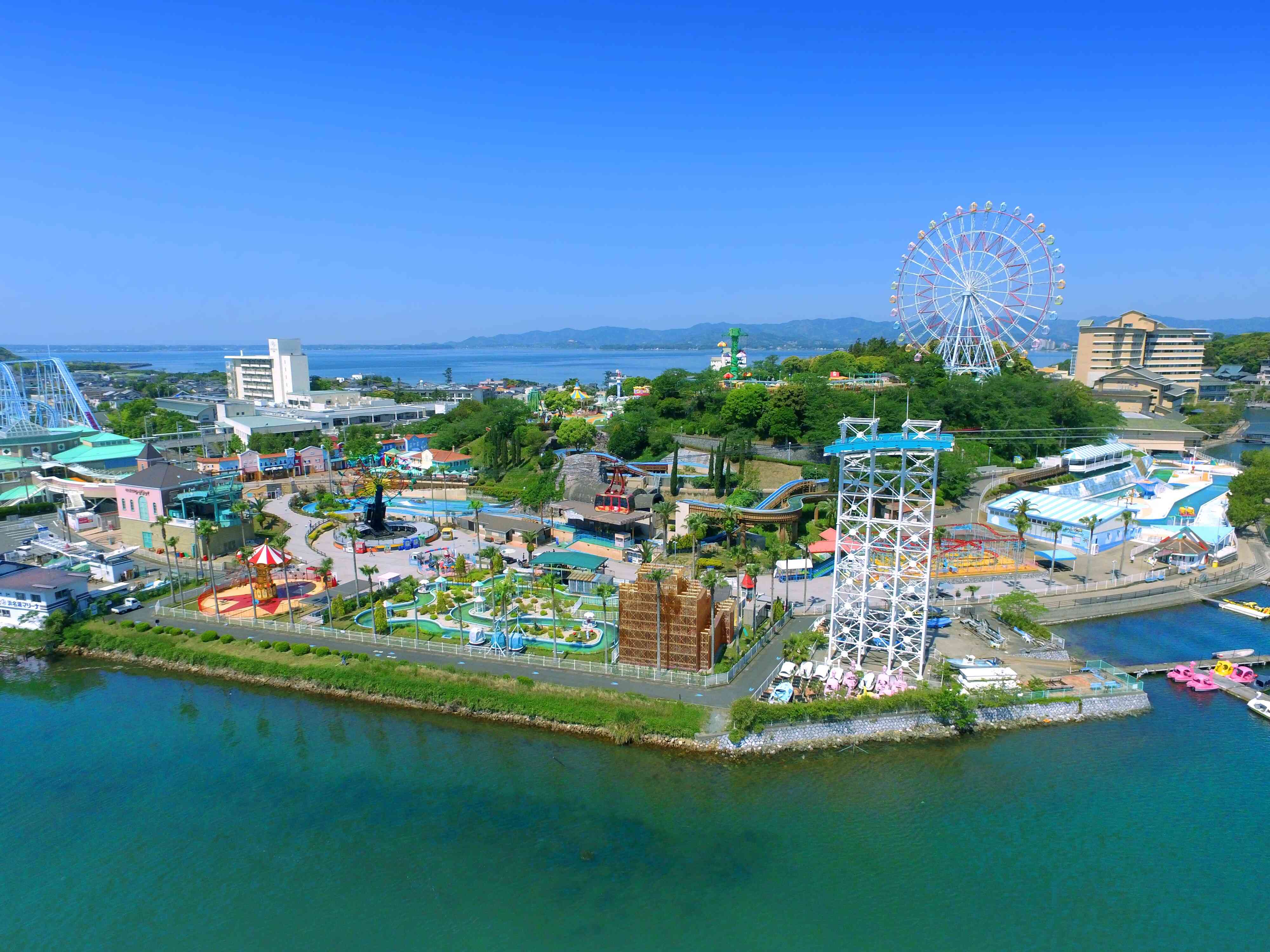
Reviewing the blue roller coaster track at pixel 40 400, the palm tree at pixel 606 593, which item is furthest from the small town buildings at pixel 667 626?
the blue roller coaster track at pixel 40 400

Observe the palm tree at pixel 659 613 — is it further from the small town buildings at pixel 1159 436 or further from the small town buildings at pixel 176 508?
the small town buildings at pixel 1159 436

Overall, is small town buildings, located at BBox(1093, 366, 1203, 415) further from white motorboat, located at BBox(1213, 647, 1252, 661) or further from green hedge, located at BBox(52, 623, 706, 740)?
green hedge, located at BBox(52, 623, 706, 740)

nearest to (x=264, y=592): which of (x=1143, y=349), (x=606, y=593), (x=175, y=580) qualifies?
(x=175, y=580)

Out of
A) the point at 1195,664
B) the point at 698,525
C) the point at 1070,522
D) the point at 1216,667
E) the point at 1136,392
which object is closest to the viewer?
the point at 1216,667

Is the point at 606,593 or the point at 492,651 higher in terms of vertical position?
the point at 606,593

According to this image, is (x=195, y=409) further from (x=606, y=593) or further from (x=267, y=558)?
(x=606, y=593)

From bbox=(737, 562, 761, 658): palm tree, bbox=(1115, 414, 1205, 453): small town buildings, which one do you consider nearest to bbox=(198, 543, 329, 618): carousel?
bbox=(737, 562, 761, 658): palm tree
